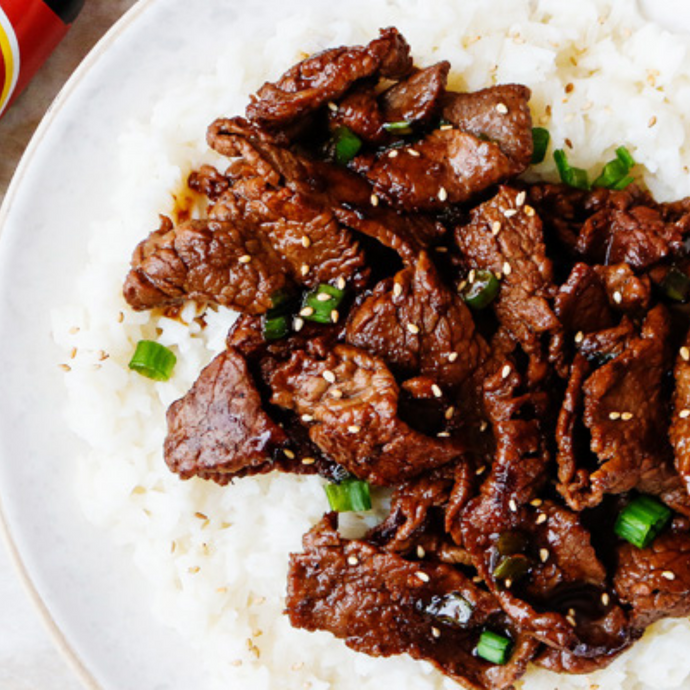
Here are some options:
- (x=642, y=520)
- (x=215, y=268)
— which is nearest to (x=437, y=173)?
(x=215, y=268)

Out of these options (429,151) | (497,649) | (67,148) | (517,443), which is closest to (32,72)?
(67,148)

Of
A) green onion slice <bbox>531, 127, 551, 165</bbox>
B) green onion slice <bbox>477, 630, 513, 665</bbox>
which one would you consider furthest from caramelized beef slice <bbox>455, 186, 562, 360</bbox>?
green onion slice <bbox>477, 630, 513, 665</bbox>

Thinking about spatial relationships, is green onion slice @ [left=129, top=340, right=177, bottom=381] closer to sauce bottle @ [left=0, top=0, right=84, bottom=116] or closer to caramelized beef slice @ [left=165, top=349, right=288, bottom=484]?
caramelized beef slice @ [left=165, top=349, right=288, bottom=484]

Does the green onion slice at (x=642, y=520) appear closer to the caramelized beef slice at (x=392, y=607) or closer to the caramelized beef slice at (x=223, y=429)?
the caramelized beef slice at (x=392, y=607)

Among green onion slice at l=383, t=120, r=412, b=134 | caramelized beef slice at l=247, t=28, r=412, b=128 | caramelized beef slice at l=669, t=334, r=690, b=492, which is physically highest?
caramelized beef slice at l=247, t=28, r=412, b=128

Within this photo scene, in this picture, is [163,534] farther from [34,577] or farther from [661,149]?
[661,149]

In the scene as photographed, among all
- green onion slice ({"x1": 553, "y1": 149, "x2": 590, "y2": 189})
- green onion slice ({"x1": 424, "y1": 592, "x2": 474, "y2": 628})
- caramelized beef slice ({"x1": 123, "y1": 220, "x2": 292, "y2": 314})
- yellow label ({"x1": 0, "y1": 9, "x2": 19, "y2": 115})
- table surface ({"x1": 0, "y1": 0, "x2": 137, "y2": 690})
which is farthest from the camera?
table surface ({"x1": 0, "y1": 0, "x2": 137, "y2": 690})

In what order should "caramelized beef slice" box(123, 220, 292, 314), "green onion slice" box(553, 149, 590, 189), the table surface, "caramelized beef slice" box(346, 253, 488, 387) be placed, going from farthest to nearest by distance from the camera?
the table surface, "green onion slice" box(553, 149, 590, 189), "caramelized beef slice" box(123, 220, 292, 314), "caramelized beef slice" box(346, 253, 488, 387)
